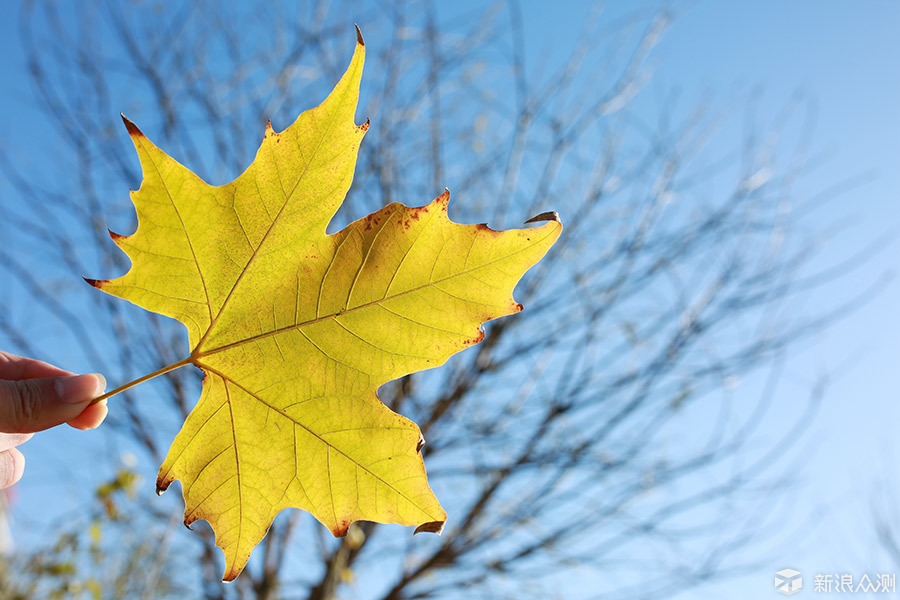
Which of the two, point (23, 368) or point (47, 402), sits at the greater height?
point (23, 368)

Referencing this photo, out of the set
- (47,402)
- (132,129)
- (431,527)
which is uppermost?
(132,129)

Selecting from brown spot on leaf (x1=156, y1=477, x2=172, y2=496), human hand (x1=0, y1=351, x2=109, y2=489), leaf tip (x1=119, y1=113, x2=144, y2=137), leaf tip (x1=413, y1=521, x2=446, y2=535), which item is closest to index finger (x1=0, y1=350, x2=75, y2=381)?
human hand (x1=0, y1=351, x2=109, y2=489)

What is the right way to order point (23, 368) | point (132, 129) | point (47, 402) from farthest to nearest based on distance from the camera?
point (23, 368) → point (47, 402) → point (132, 129)

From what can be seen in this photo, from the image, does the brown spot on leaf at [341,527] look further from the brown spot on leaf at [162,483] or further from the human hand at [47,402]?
the human hand at [47,402]

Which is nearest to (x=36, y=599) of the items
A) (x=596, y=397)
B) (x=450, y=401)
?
(x=450, y=401)

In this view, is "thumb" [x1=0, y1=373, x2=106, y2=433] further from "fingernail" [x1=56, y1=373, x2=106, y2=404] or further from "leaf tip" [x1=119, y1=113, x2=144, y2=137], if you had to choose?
"leaf tip" [x1=119, y1=113, x2=144, y2=137]

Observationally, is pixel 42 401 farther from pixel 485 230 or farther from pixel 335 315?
pixel 485 230

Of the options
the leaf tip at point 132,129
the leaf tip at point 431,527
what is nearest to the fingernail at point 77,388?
the leaf tip at point 132,129

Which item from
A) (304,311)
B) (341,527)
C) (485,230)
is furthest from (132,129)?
(341,527)
